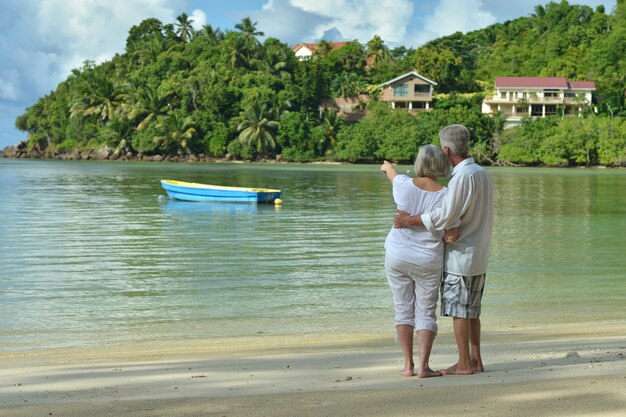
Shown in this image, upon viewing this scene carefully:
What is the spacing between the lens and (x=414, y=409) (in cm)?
516

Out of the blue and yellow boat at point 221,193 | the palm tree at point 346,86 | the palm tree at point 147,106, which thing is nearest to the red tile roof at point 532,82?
the palm tree at point 346,86

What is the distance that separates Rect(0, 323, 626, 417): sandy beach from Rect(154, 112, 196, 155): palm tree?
9104 centimetres

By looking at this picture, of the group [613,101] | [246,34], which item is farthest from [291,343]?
[246,34]

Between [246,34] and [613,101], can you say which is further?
[246,34]

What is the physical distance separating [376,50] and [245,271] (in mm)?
100385

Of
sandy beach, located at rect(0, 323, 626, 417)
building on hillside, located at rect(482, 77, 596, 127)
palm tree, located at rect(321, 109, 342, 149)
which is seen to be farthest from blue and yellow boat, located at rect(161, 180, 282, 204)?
building on hillside, located at rect(482, 77, 596, 127)

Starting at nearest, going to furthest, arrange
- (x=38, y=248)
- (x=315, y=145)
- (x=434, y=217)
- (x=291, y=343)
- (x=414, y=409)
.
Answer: (x=414, y=409)
(x=434, y=217)
(x=291, y=343)
(x=38, y=248)
(x=315, y=145)

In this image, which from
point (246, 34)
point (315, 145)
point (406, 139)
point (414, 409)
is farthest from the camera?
point (246, 34)

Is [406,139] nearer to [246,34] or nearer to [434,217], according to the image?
[246,34]

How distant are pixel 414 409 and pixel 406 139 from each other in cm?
8727

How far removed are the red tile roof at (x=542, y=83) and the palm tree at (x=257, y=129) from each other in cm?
2569

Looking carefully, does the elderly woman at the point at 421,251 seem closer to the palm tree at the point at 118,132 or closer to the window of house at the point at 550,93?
the window of house at the point at 550,93

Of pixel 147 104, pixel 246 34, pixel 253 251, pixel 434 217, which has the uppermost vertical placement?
pixel 246 34

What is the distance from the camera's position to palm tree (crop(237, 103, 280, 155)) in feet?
315
